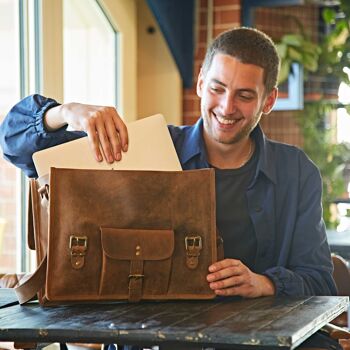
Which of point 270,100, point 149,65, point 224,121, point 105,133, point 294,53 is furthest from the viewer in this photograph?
point 294,53

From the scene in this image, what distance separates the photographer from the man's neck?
214cm

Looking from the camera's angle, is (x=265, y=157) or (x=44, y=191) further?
(x=265, y=157)

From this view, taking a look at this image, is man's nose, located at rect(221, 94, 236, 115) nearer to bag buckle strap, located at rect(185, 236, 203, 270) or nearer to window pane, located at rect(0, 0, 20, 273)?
bag buckle strap, located at rect(185, 236, 203, 270)

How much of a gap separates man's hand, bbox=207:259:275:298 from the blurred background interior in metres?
1.40

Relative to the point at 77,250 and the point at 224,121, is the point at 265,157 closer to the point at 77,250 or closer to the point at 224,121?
the point at 224,121

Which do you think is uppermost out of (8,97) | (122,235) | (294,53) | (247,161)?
(294,53)

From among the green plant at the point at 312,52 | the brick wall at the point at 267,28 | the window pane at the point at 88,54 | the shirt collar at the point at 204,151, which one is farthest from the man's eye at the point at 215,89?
the green plant at the point at 312,52

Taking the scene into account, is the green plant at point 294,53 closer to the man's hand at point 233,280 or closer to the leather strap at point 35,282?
the man's hand at point 233,280

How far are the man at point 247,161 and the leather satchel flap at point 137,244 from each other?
0.35 metres

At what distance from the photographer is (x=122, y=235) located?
1.67 m

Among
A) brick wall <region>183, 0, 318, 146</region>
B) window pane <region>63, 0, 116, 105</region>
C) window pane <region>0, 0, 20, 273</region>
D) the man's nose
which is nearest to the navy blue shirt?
the man's nose

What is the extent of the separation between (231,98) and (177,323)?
718mm

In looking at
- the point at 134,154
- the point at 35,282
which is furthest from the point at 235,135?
the point at 35,282

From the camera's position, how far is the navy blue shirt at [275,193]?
6.59 ft
